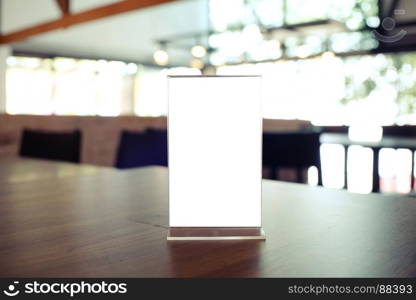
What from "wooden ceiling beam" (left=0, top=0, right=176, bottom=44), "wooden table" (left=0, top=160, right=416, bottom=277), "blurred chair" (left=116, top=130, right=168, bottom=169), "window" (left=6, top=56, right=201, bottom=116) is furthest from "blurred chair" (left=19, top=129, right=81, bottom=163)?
"window" (left=6, top=56, right=201, bottom=116)

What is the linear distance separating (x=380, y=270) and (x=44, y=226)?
19.9 inches

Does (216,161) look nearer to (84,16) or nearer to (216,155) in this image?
(216,155)

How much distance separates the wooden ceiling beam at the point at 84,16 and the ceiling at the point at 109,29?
1.68ft

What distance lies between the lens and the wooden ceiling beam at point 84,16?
482 cm

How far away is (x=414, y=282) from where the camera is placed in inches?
19.1

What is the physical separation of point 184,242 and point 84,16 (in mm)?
5759

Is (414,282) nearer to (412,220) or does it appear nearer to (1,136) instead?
(412,220)

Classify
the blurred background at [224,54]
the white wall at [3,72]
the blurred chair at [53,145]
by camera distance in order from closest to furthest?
the blurred chair at [53,145] < the blurred background at [224,54] < the white wall at [3,72]

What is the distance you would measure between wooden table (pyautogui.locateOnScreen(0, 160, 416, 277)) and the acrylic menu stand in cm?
3

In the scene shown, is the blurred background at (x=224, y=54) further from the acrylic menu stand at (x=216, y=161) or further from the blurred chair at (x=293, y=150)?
the acrylic menu stand at (x=216, y=161)

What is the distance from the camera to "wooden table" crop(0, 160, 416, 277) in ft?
1.72

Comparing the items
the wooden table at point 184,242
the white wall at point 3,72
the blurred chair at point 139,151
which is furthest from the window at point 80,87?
the wooden table at point 184,242

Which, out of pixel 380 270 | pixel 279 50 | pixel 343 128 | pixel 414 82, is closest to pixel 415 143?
pixel 343 128

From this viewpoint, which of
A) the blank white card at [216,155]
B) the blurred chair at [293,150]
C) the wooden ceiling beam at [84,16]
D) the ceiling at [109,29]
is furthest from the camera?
the ceiling at [109,29]
